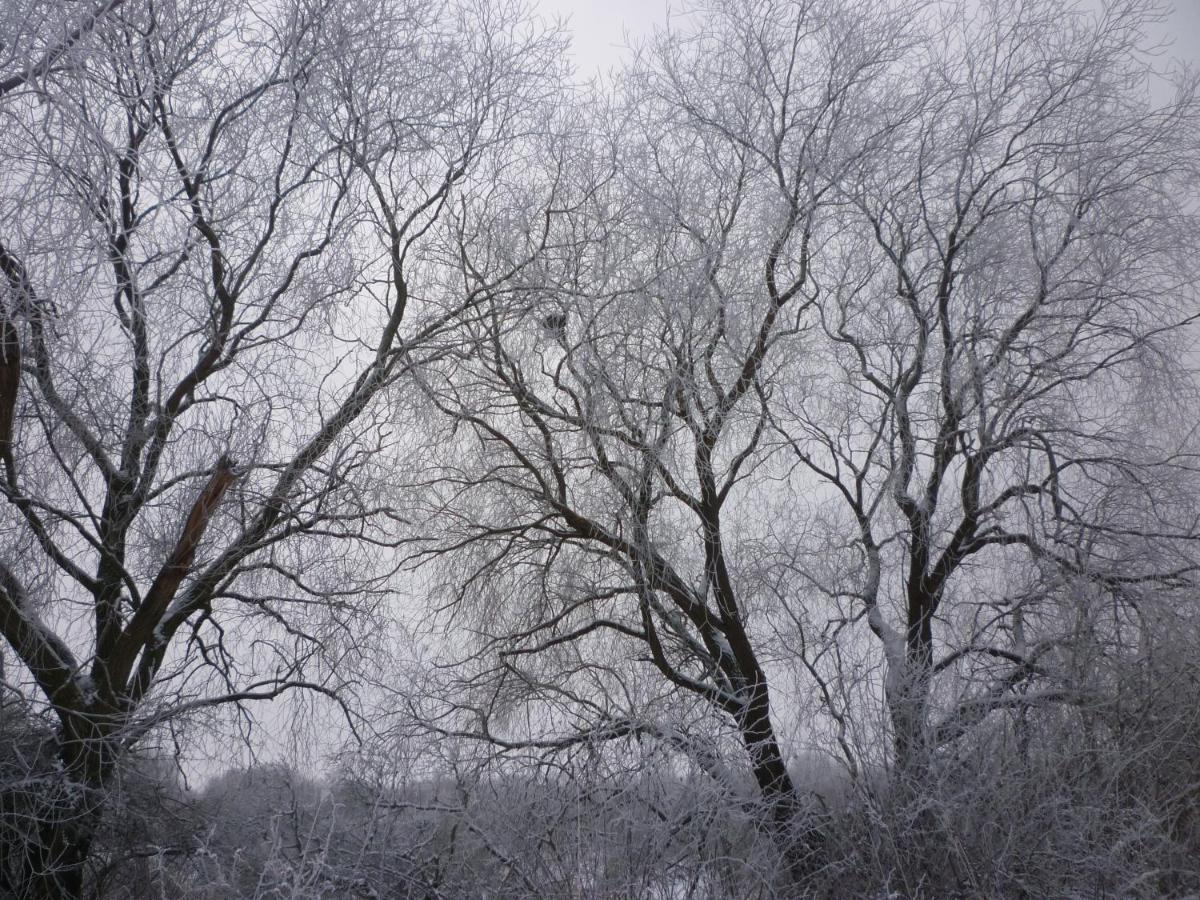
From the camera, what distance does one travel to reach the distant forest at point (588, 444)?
16.4ft

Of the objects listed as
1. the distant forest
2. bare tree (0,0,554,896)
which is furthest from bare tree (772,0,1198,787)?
bare tree (0,0,554,896)

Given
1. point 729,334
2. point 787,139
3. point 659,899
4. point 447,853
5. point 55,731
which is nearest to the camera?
point 659,899

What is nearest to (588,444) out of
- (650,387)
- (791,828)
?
(650,387)

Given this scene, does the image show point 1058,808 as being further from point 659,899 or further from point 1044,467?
point 1044,467

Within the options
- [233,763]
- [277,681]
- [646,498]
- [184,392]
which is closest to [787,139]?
[646,498]

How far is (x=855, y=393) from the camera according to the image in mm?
8219

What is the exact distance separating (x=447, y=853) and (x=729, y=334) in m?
4.15

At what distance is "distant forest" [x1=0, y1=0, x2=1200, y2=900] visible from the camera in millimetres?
4996

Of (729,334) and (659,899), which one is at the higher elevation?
(729,334)

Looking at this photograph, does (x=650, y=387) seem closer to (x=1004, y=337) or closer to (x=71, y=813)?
(x=1004, y=337)

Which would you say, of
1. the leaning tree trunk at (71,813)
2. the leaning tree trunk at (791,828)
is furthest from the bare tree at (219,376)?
the leaning tree trunk at (791,828)

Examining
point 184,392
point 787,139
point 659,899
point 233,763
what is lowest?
point 659,899

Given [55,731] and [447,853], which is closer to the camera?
[447,853]

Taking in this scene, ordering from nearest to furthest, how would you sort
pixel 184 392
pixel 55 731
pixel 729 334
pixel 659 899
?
pixel 659 899
pixel 55 731
pixel 184 392
pixel 729 334
